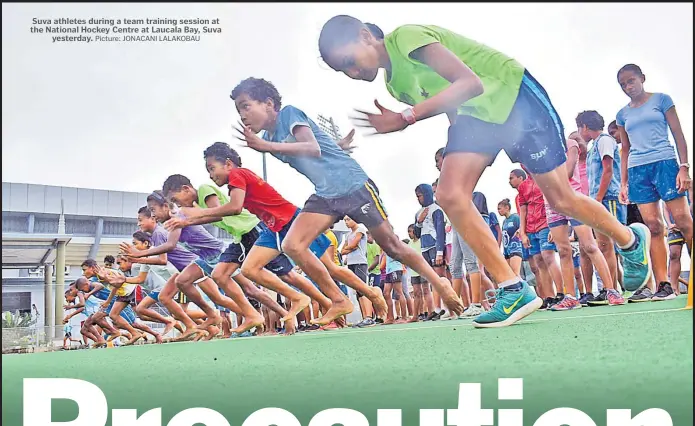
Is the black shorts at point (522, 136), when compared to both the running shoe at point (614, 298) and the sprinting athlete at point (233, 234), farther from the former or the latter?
the sprinting athlete at point (233, 234)

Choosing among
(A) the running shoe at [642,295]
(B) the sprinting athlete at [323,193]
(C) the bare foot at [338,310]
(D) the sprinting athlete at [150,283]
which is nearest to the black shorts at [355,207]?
(B) the sprinting athlete at [323,193]

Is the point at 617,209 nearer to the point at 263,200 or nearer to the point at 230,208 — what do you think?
the point at 263,200

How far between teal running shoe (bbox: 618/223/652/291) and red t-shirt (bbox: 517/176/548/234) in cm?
39

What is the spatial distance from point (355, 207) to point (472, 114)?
0.70 metres

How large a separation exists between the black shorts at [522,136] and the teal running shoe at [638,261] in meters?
0.41

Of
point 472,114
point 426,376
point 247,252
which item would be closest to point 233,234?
point 247,252

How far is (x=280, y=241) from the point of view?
2.53 meters

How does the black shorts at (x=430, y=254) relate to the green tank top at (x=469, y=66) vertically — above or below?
below

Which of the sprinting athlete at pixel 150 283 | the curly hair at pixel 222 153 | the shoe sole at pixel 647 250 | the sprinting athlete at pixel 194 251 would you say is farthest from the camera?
the sprinting athlete at pixel 150 283

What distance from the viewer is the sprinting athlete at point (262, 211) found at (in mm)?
2537

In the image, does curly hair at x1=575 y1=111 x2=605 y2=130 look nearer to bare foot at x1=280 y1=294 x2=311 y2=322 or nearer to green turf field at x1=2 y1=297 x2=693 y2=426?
green turf field at x1=2 y1=297 x2=693 y2=426

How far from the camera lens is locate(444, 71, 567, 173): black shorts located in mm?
1540

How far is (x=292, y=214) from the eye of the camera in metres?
2.55

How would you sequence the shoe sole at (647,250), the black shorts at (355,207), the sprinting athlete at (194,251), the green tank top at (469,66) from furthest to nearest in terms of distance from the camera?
the sprinting athlete at (194,251), the black shorts at (355,207), the shoe sole at (647,250), the green tank top at (469,66)
